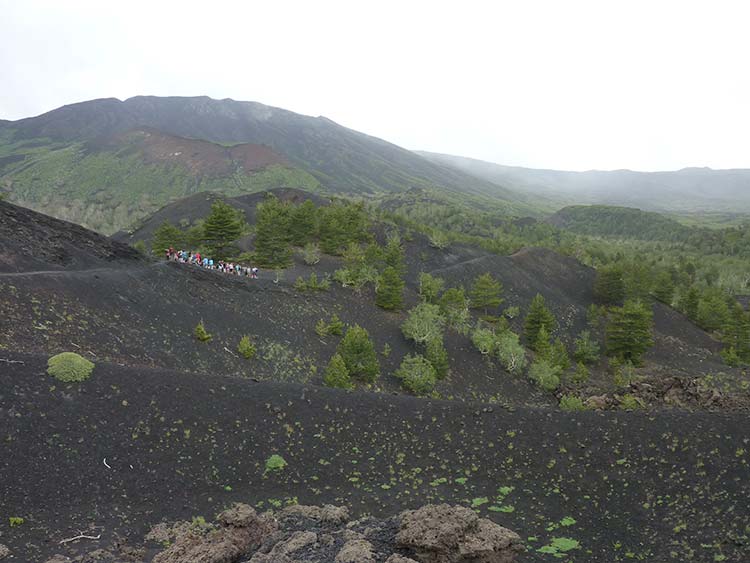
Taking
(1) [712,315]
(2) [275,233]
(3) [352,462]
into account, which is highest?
(2) [275,233]

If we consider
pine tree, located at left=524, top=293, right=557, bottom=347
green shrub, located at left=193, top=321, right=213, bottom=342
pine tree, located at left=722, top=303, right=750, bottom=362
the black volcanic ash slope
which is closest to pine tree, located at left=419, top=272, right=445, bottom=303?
pine tree, located at left=524, top=293, right=557, bottom=347

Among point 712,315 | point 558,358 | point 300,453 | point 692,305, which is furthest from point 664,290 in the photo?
point 300,453

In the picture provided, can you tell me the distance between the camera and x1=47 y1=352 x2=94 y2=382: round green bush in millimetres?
18938

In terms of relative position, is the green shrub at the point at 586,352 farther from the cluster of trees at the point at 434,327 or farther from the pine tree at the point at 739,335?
the pine tree at the point at 739,335

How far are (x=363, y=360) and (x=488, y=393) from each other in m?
12.8

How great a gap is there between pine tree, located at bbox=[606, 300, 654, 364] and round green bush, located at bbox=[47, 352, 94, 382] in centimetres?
5374

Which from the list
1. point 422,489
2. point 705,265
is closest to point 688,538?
point 422,489

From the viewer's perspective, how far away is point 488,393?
40.0m

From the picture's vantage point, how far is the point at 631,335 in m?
53.4

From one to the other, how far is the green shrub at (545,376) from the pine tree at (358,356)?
1646 centimetres

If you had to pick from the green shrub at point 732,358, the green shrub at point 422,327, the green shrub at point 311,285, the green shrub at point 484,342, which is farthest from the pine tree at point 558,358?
the green shrub at point 732,358

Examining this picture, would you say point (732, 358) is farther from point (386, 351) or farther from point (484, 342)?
point (386, 351)

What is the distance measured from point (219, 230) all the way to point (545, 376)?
38.5m

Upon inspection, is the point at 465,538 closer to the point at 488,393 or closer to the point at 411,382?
the point at 411,382
